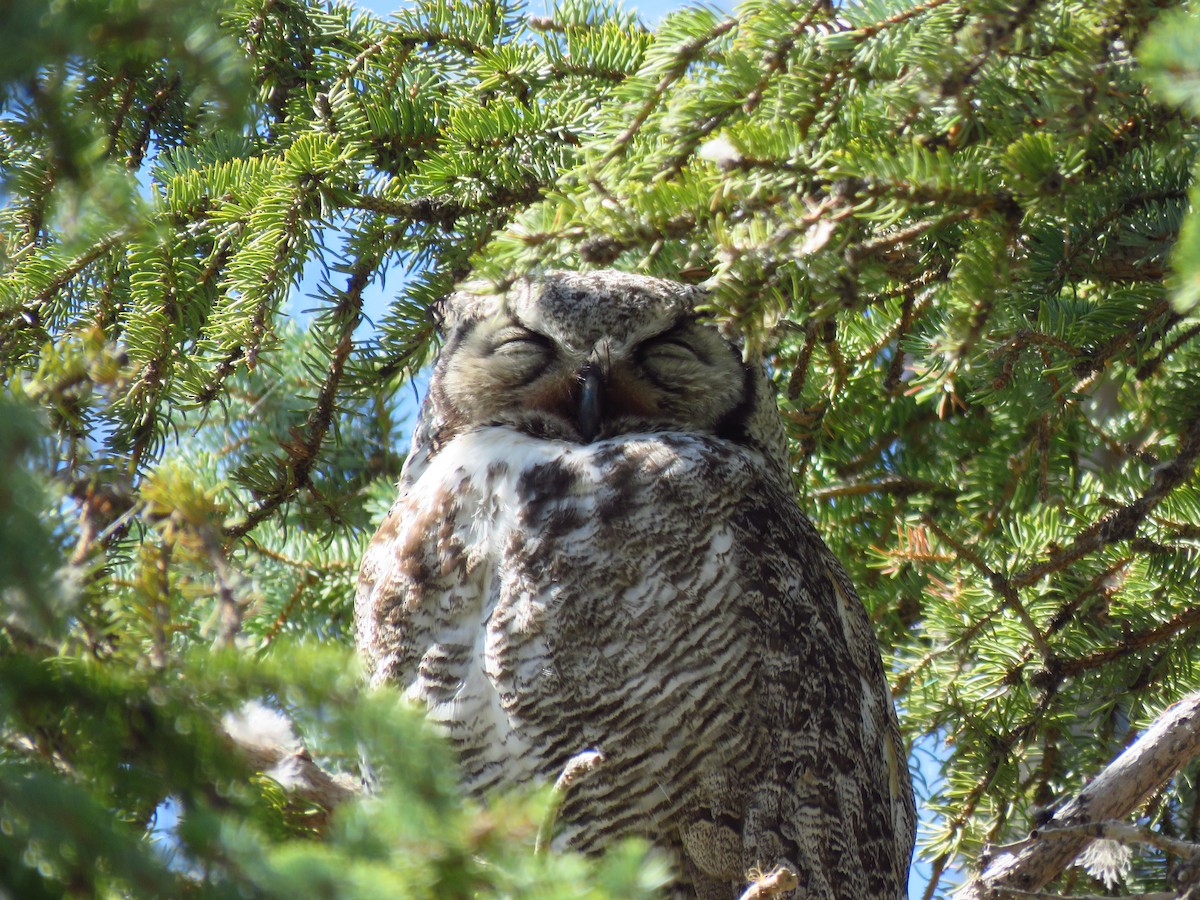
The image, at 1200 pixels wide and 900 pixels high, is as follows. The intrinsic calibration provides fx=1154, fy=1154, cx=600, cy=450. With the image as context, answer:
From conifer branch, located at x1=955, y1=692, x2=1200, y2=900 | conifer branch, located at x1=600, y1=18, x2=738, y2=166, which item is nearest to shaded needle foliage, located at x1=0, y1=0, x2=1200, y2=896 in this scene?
conifer branch, located at x1=600, y1=18, x2=738, y2=166

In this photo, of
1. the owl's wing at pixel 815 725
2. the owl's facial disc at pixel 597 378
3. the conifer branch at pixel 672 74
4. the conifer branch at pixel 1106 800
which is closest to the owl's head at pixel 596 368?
the owl's facial disc at pixel 597 378

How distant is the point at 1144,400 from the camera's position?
7.88ft

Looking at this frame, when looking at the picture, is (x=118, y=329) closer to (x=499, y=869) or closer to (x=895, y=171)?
(x=895, y=171)

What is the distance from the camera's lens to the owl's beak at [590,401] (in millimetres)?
2100

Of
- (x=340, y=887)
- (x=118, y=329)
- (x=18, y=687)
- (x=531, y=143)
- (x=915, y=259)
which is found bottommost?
(x=340, y=887)

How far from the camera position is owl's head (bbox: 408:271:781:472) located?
2.16 m

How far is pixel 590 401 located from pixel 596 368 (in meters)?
0.07

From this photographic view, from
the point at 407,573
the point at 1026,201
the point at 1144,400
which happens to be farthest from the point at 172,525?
the point at 1144,400

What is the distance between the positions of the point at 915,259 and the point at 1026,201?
517 millimetres

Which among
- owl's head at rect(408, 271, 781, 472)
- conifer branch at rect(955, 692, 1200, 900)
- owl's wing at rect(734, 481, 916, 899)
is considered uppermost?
owl's head at rect(408, 271, 781, 472)

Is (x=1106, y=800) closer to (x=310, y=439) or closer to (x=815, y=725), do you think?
(x=815, y=725)

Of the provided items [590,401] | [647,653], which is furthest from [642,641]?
[590,401]

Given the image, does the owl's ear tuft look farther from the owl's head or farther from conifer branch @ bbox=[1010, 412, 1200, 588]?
conifer branch @ bbox=[1010, 412, 1200, 588]

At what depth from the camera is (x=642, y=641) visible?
177 cm
